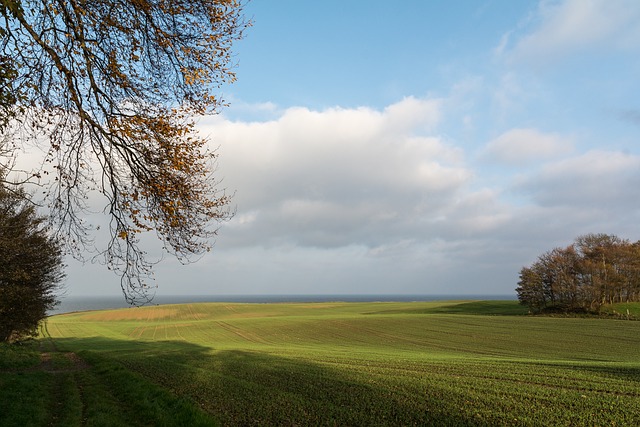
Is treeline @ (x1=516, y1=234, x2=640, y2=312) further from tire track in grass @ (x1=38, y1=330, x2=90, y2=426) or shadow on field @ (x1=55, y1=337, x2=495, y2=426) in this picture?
tire track in grass @ (x1=38, y1=330, x2=90, y2=426)

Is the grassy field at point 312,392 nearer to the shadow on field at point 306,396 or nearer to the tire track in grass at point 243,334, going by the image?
the shadow on field at point 306,396

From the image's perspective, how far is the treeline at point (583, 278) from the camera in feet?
226

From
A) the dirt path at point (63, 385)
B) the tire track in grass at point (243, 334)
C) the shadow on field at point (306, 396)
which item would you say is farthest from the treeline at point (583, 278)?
the dirt path at point (63, 385)

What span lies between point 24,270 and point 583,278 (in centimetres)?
7948

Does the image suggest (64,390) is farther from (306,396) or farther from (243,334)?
(243,334)

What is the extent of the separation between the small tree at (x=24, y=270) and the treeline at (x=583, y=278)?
72590mm

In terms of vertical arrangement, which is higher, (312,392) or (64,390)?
(64,390)

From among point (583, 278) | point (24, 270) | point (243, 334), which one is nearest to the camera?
point (24, 270)

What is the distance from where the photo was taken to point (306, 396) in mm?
14359

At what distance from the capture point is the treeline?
226ft

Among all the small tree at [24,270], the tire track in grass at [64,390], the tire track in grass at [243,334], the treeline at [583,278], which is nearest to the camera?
the tire track in grass at [64,390]

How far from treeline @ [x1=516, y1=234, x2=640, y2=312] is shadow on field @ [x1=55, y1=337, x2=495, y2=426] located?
2519 inches

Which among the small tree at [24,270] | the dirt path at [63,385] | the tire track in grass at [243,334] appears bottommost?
the tire track in grass at [243,334]

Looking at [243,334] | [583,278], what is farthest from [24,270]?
[583,278]
